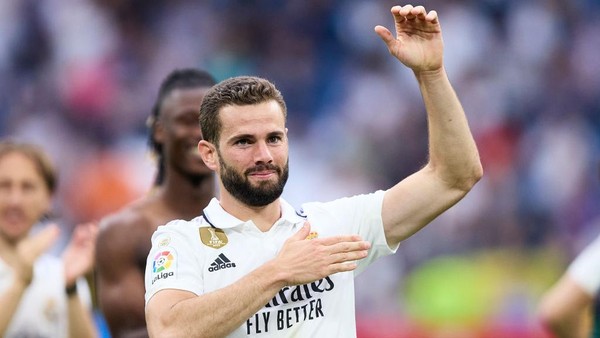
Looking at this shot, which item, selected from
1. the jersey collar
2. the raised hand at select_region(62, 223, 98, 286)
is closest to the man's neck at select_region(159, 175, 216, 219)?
the raised hand at select_region(62, 223, 98, 286)

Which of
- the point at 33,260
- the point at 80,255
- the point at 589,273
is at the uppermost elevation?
the point at 80,255

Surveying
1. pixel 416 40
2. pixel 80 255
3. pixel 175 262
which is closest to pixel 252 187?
pixel 175 262

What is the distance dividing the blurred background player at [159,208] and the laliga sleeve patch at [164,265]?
5.82 ft

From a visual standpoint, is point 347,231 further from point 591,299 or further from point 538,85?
point 538,85

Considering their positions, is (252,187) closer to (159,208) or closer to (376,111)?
(159,208)

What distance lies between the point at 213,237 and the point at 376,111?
788 centimetres

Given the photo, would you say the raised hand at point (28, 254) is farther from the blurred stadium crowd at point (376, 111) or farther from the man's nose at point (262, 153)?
the blurred stadium crowd at point (376, 111)

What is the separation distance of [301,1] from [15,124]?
11.5 feet

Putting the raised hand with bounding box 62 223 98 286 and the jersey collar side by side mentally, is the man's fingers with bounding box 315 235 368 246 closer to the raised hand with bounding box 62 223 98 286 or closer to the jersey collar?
the jersey collar

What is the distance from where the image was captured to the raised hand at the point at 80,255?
6305 millimetres

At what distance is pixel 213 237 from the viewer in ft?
14.4

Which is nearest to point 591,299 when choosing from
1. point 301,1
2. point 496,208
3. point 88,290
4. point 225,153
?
point 225,153

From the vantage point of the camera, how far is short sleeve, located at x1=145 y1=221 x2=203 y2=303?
4207mm

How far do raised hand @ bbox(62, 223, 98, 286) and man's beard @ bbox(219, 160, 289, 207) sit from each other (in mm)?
2137
